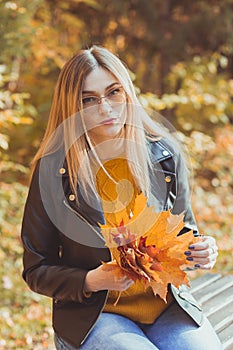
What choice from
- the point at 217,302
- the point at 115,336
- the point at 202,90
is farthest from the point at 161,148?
the point at 202,90

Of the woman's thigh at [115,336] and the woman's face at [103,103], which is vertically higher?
the woman's face at [103,103]

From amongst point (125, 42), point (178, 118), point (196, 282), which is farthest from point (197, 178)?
point (196, 282)

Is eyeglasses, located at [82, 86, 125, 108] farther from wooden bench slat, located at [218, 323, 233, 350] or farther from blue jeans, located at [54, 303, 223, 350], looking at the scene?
wooden bench slat, located at [218, 323, 233, 350]

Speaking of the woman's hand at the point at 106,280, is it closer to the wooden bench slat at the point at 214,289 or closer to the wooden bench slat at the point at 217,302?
the wooden bench slat at the point at 217,302

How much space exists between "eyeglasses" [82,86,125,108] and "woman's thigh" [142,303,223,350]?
0.74 m

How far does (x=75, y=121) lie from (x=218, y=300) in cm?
125

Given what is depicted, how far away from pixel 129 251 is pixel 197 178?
4333 mm

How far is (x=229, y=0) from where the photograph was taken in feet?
18.6

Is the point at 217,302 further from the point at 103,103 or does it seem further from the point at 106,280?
the point at 103,103

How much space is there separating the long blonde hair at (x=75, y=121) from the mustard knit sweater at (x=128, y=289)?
0.15ft

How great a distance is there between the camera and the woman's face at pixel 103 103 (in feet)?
5.98

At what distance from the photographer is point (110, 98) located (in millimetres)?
1846

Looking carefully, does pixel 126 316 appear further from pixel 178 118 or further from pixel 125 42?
pixel 125 42

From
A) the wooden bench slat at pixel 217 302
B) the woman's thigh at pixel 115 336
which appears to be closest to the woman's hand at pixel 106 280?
the woman's thigh at pixel 115 336
